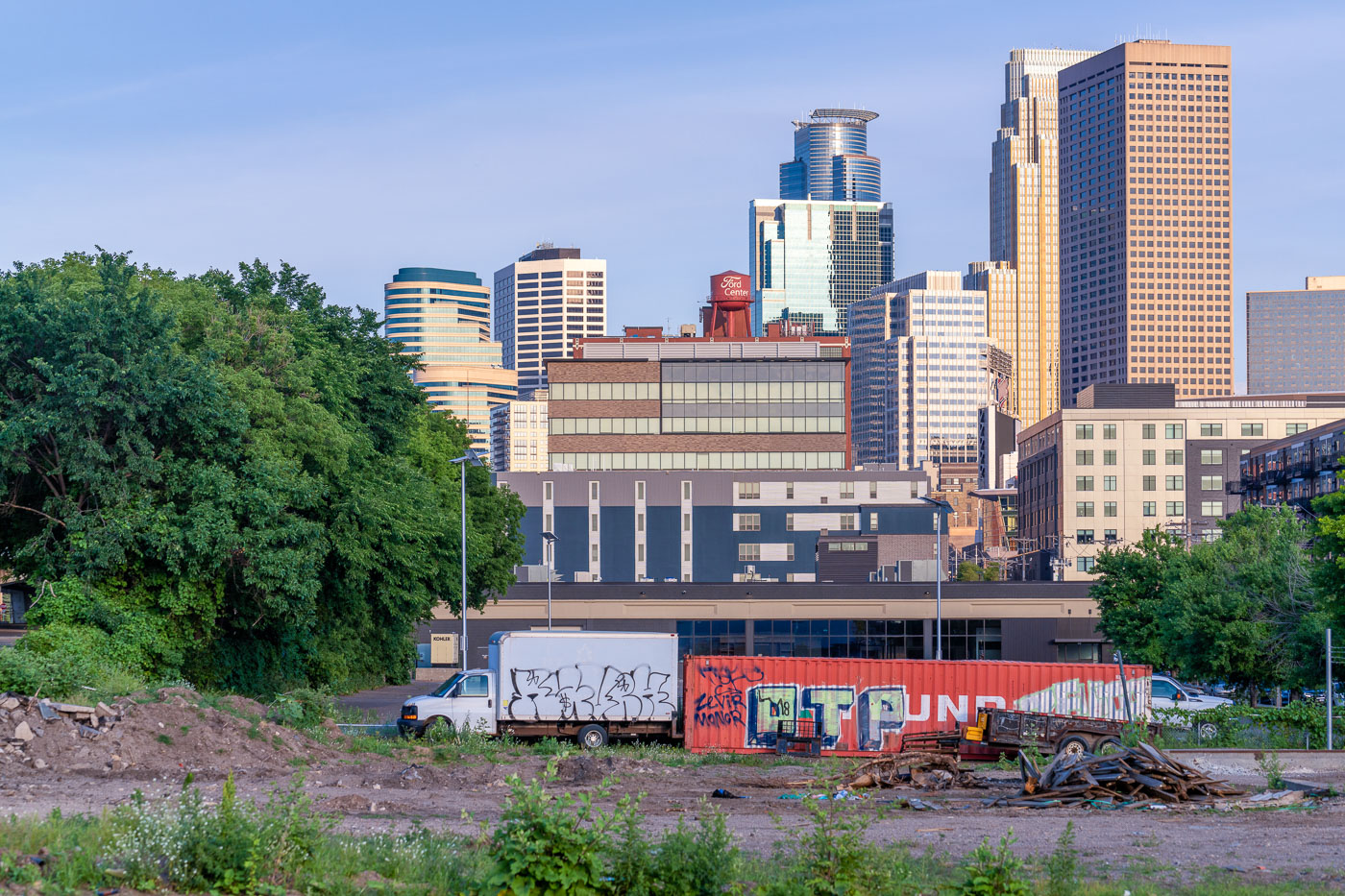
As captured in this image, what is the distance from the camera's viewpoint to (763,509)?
121m

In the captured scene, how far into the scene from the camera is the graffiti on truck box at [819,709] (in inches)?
1350

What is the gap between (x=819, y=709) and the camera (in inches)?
1350

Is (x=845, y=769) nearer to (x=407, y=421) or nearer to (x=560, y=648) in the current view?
(x=560, y=648)

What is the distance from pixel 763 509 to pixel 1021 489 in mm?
68250

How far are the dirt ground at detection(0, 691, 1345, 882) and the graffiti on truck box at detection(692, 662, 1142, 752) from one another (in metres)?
3.40

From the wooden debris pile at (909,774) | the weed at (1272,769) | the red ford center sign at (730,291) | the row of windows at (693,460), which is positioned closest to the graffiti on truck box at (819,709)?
the wooden debris pile at (909,774)

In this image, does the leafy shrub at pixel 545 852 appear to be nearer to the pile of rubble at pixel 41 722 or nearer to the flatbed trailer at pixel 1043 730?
the pile of rubble at pixel 41 722

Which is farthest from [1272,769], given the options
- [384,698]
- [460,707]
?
[384,698]

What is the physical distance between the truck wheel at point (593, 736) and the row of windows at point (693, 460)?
99.9 m

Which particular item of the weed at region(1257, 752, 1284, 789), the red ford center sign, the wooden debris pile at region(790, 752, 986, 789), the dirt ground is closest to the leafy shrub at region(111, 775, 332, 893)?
the dirt ground

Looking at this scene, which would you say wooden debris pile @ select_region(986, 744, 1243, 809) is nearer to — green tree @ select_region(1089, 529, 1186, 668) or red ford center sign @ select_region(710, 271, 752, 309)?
green tree @ select_region(1089, 529, 1186, 668)

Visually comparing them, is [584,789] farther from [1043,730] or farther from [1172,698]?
[1172,698]

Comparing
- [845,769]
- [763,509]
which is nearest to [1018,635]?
[763,509]

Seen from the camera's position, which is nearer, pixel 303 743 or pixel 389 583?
pixel 303 743
